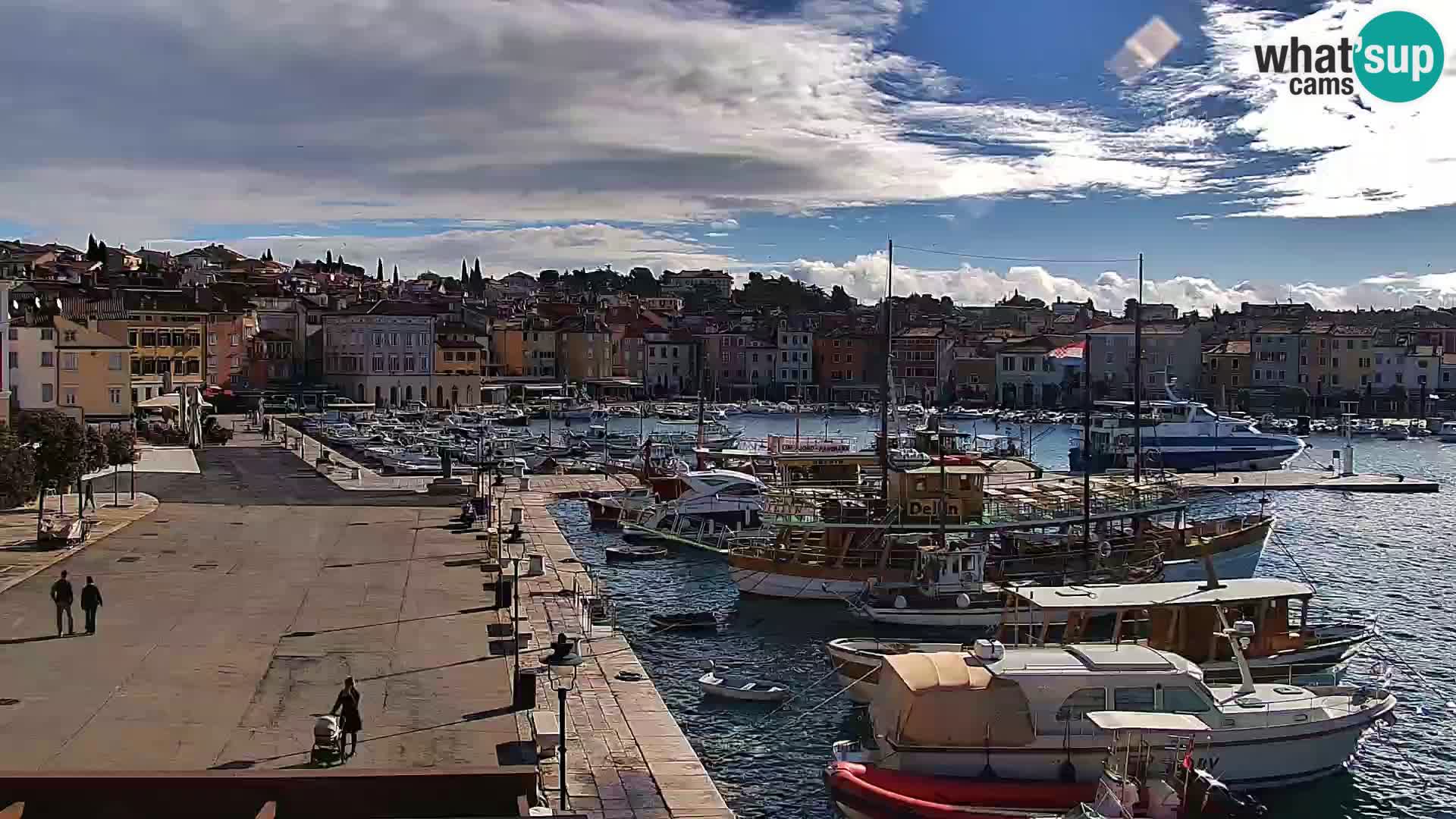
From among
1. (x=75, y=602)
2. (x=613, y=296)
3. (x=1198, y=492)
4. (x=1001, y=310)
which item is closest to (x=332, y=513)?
(x=75, y=602)

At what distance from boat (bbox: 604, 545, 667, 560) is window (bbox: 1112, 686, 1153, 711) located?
1936 centimetres

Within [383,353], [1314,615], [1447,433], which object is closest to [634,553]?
[1314,615]

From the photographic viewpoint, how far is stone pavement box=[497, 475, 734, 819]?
45.1 feet

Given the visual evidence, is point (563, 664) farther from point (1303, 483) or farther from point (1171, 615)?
point (1303, 483)

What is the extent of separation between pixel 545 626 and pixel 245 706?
6856 millimetres

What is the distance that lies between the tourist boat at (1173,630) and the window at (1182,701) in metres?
2.49

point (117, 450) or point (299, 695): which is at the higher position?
point (117, 450)

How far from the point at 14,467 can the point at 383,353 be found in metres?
69.2

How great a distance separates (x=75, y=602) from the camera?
72.6 feet

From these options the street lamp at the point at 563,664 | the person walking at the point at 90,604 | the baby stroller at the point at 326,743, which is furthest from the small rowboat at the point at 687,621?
the baby stroller at the point at 326,743

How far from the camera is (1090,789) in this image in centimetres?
1474

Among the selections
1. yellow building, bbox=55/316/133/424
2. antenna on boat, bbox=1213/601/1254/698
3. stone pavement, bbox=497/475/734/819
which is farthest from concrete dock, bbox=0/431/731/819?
yellow building, bbox=55/316/133/424

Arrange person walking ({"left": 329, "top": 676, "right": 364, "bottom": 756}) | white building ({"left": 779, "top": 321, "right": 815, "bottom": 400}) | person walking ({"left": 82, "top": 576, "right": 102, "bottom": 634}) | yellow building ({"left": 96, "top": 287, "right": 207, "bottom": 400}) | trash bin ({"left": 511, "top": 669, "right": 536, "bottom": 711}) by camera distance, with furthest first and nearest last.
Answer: white building ({"left": 779, "top": 321, "right": 815, "bottom": 400})
yellow building ({"left": 96, "top": 287, "right": 207, "bottom": 400})
person walking ({"left": 82, "top": 576, "right": 102, "bottom": 634})
trash bin ({"left": 511, "top": 669, "right": 536, "bottom": 711})
person walking ({"left": 329, "top": 676, "right": 364, "bottom": 756})

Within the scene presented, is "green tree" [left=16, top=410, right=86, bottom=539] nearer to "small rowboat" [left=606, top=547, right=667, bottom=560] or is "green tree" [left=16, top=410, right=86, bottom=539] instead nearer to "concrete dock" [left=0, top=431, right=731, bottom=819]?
"concrete dock" [left=0, top=431, right=731, bottom=819]
